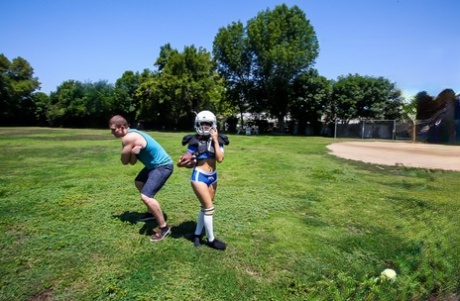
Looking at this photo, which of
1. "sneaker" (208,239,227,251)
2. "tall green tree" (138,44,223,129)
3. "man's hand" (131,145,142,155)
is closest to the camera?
"sneaker" (208,239,227,251)

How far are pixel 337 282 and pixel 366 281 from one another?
12.0 inches

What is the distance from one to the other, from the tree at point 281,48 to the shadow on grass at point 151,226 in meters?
35.4

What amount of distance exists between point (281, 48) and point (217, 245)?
3684cm

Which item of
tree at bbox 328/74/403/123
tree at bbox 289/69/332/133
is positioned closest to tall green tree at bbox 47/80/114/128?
tree at bbox 289/69/332/133

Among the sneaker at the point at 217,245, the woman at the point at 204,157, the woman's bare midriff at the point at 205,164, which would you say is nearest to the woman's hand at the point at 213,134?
the woman at the point at 204,157

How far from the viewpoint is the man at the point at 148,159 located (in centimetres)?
446

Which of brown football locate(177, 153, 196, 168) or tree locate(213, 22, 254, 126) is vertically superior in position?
tree locate(213, 22, 254, 126)

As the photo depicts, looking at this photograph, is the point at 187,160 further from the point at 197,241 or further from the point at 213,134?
the point at 197,241

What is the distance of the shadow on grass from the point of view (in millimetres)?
4770

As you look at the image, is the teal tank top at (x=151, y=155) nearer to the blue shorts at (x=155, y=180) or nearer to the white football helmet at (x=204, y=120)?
the blue shorts at (x=155, y=180)

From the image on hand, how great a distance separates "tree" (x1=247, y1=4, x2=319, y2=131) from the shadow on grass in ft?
116

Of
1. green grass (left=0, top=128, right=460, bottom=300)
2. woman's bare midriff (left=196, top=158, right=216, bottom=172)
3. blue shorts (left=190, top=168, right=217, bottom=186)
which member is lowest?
green grass (left=0, top=128, right=460, bottom=300)

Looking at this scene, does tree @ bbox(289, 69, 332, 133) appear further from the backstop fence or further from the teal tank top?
the teal tank top

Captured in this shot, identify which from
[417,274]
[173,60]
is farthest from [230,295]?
[173,60]
